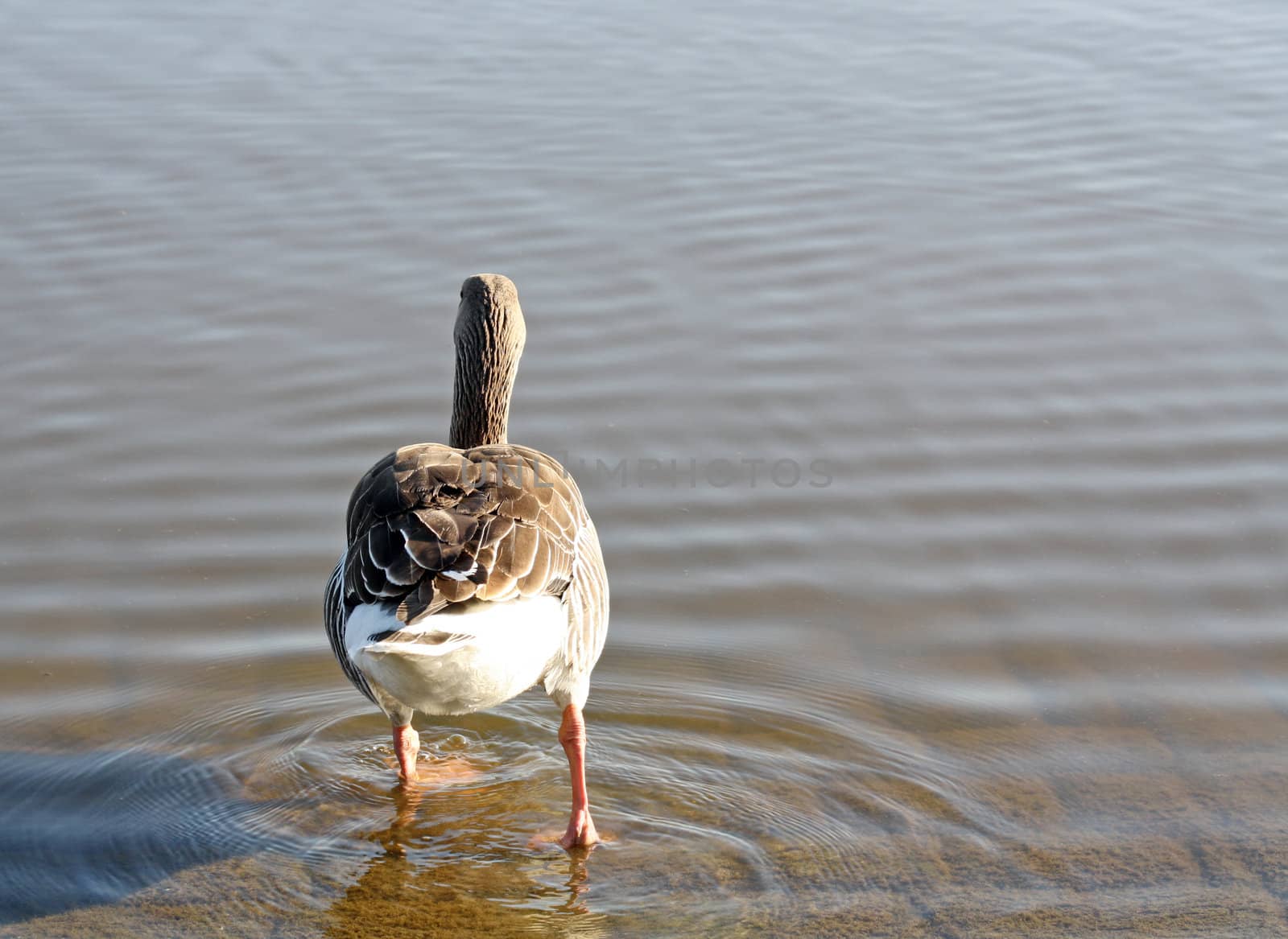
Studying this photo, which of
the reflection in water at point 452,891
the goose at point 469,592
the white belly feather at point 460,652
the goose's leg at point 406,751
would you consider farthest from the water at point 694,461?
the white belly feather at point 460,652

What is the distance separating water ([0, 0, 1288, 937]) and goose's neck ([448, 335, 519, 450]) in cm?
79

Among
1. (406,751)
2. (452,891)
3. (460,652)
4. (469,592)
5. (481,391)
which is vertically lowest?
(452,891)

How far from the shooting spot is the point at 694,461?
21.1ft

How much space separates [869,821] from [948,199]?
556 cm

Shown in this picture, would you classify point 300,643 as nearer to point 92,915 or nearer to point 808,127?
point 92,915

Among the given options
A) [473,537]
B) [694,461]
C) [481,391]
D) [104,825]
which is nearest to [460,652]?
[473,537]

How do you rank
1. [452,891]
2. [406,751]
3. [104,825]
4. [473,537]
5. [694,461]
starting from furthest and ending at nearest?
[694,461] → [406,751] → [104,825] → [452,891] → [473,537]

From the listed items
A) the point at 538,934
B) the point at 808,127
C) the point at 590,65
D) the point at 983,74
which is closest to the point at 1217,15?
the point at 983,74

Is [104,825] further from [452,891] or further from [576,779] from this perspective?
[576,779]

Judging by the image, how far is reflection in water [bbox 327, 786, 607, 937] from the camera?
3.99 meters

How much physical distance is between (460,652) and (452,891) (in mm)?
913

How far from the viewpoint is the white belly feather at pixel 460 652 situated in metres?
3.61

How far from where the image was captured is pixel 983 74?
11.0 m

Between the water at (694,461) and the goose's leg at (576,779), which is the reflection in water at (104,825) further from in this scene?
the goose's leg at (576,779)
